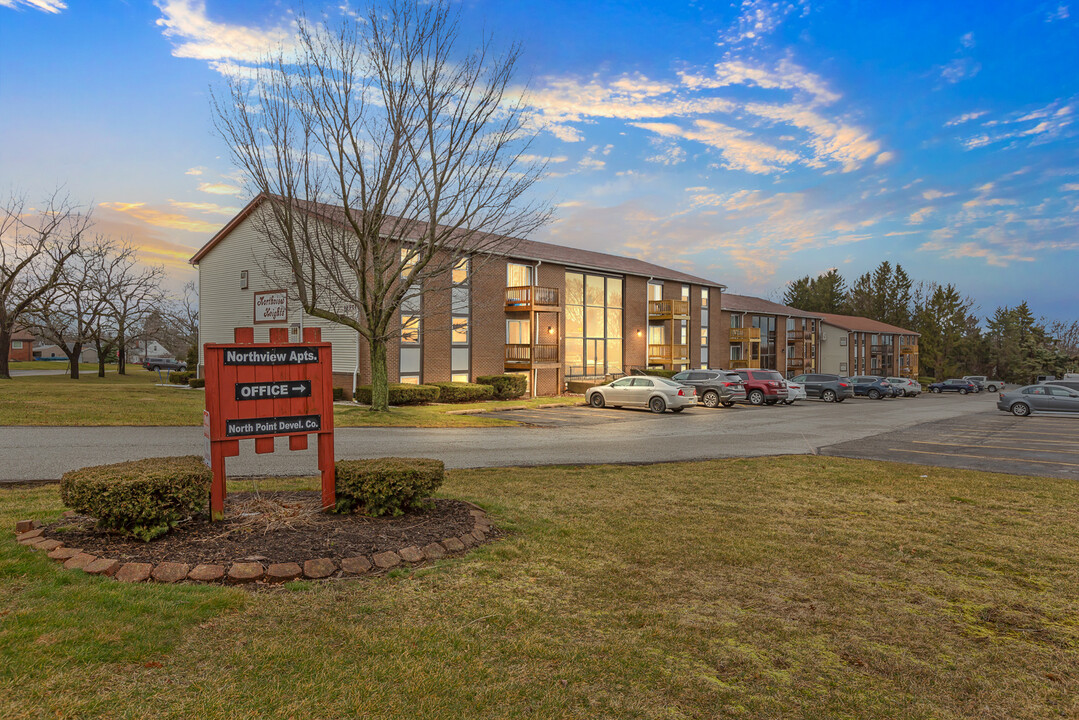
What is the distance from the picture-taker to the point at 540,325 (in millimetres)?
34688

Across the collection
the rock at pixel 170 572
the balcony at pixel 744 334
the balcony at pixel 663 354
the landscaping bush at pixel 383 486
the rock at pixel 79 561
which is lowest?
the rock at pixel 170 572

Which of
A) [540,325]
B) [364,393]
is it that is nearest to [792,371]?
[540,325]

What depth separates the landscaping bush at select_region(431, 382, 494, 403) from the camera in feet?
A: 91.0

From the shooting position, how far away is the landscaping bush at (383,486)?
668cm

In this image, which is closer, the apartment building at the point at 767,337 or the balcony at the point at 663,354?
the balcony at the point at 663,354

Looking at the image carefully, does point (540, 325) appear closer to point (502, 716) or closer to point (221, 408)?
point (221, 408)

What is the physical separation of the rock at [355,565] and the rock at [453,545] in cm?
82

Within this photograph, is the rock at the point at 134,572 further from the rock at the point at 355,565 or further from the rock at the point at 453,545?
the rock at the point at 453,545

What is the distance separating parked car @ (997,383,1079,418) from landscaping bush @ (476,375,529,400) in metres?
22.9

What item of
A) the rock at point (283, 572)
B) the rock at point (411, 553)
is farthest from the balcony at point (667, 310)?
the rock at point (283, 572)

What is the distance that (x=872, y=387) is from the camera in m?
45.1

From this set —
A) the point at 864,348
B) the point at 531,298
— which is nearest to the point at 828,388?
the point at 531,298

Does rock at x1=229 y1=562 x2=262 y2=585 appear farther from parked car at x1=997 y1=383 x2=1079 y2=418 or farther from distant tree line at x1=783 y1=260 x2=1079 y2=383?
distant tree line at x1=783 y1=260 x2=1079 y2=383

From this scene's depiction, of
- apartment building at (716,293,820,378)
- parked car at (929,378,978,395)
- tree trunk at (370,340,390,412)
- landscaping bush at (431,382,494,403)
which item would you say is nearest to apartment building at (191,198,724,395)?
landscaping bush at (431,382,494,403)
